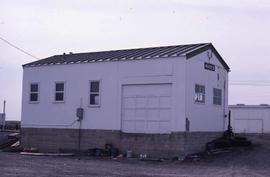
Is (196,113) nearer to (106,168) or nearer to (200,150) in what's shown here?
(200,150)

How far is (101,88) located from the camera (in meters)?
30.8

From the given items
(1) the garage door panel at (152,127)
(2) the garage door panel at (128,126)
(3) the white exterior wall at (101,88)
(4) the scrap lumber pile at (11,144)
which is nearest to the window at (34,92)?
(3) the white exterior wall at (101,88)

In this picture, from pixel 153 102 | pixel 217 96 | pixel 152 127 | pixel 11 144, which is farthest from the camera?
pixel 11 144

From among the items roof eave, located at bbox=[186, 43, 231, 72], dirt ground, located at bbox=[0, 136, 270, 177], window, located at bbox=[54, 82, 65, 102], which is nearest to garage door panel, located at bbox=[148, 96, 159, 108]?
roof eave, located at bbox=[186, 43, 231, 72]

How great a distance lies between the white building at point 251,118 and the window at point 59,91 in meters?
24.6

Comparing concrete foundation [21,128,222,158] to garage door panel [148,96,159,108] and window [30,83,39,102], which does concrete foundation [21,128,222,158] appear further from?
window [30,83,39,102]

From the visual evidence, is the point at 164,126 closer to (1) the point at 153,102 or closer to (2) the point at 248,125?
(1) the point at 153,102

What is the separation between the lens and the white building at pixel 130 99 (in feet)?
91.6

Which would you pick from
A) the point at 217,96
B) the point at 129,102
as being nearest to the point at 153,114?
the point at 129,102

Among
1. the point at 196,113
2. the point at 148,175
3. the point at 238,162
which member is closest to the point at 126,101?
the point at 196,113

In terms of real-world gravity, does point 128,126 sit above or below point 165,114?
below

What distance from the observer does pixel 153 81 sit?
2862 centimetres

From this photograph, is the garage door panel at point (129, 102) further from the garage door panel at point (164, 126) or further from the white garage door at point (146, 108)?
the garage door panel at point (164, 126)

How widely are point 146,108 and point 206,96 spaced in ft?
12.1
